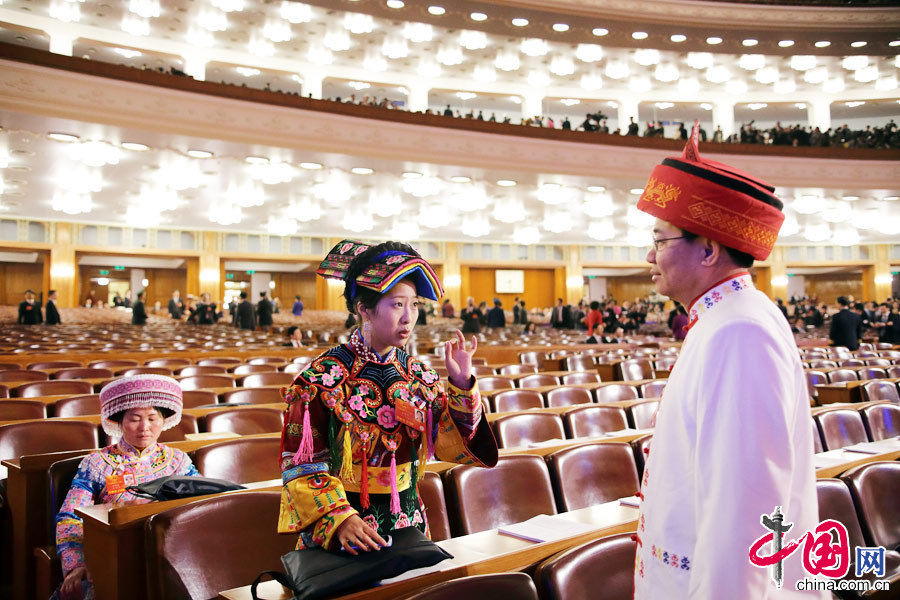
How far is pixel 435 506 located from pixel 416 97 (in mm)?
15617

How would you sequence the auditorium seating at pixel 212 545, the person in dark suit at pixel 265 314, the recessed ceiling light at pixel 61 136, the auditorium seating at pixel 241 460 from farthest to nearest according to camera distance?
the person in dark suit at pixel 265 314 < the recessed ceiling light at pixel 61 136 < the auditorium seating at pixel 241 460 < the auditorium seating at pixel 212 545

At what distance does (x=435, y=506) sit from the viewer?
2.43 metres

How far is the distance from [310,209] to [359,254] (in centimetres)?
1386

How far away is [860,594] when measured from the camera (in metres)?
1.89

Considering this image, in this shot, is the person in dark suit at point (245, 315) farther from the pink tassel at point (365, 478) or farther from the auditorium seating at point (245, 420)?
the pink tassel at point (365, 478)

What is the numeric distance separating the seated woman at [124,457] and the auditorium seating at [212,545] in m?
0.53

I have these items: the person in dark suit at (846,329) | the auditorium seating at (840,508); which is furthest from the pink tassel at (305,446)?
the person in dark suit at (846,329)

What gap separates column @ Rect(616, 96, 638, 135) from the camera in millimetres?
18266

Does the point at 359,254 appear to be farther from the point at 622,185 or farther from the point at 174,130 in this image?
the point at 622,185

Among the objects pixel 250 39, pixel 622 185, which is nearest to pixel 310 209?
pixel 250 39

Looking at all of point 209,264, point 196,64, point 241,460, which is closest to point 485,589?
point 241,460

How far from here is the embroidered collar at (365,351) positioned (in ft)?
5.59

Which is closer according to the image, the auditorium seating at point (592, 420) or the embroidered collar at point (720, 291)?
the embroidered collar at point (720, 291)

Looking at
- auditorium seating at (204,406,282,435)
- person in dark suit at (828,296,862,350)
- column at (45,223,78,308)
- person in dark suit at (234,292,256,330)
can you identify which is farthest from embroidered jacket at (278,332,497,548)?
column at (45,223,78,308)
